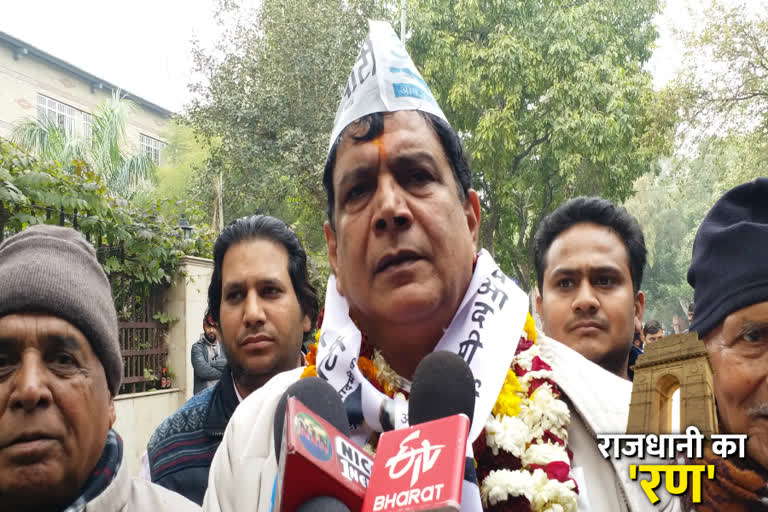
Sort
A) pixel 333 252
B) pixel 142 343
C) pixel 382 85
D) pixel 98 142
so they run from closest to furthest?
pixel 382 85 → pixel 333 252 → pixel 142 343 → pixel 98 142

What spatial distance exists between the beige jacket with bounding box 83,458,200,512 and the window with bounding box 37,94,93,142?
92.8 ft

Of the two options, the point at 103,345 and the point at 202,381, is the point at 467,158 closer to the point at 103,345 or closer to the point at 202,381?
the point at 103,345

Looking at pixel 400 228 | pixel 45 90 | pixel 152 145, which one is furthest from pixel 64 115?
pixel 400 228

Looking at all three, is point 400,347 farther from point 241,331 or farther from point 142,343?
point 142,343

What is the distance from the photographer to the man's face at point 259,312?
116 inches

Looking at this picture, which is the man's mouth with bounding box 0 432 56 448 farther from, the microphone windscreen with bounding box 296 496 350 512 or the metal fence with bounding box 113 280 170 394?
the metal fence with bounding box 113 280 170 394

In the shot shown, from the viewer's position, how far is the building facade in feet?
86.7

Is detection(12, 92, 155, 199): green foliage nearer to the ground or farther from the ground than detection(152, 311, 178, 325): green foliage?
farther from the ground

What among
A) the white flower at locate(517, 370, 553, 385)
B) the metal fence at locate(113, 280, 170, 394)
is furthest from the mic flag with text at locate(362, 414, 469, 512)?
the metal fence at locate(113, 280, 170, 394)

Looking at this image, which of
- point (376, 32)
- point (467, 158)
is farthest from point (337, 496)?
point (376, 32)

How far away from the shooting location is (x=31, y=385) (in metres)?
1.79

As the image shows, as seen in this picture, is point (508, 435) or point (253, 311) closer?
point (508, 435)

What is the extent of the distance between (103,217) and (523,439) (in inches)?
234

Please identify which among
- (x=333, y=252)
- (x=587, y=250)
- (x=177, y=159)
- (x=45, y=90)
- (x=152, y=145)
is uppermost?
(x=152, y=145)
